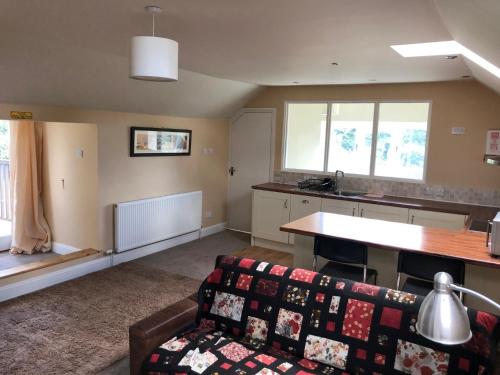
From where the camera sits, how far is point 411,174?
5199 mm

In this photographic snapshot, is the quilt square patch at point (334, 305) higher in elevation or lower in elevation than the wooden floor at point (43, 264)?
higher

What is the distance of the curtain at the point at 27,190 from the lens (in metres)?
5.17

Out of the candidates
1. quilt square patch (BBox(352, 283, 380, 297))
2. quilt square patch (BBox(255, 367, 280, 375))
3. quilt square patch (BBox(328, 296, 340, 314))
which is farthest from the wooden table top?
quilt square patch (BBox(255, 367, 280, 375))

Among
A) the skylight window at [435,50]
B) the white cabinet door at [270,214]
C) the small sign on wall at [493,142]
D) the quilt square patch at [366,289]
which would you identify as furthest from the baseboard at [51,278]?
the small sign on wall at [493,142]

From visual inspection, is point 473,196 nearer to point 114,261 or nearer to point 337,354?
point 337,354

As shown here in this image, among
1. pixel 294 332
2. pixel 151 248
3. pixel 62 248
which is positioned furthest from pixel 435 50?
pixel 62 248

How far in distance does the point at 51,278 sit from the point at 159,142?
2.12 meters

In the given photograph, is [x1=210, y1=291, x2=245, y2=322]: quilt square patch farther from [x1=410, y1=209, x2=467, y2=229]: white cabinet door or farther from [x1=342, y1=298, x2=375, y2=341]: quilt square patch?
[x1=410, y1=209, x2=467, y2=229]: white cabinet door

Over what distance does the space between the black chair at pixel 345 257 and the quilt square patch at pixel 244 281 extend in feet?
2.42

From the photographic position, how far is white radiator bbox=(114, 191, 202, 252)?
16.1 feet

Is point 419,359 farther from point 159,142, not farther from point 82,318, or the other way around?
point 159,142

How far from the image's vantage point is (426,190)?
5.07 metres

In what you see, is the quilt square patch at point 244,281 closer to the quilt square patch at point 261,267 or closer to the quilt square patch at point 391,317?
the quilt square patch at point 261,267

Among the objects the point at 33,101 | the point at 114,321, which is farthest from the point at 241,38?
the point at 114,321
